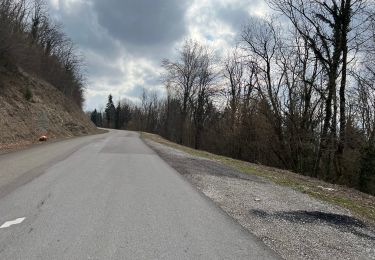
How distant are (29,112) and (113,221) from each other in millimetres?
34251

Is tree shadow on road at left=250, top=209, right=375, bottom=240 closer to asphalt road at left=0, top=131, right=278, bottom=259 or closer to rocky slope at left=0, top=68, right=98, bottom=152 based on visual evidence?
asphalt road at left=0, top=131, right=278, bottom=259

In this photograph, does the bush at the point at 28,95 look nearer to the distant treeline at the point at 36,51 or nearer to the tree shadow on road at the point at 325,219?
the distant treeline at the point at 36,51

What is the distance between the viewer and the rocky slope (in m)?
32.2

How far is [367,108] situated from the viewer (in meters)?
29.6

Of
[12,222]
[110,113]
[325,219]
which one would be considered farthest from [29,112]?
[110,113]

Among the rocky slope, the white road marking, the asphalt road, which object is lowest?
the white road marking

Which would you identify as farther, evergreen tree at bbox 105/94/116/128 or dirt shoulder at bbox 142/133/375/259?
evergreen tree at bbox 105/94/116/128

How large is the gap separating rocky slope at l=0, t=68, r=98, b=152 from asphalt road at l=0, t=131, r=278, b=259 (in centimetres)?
1604

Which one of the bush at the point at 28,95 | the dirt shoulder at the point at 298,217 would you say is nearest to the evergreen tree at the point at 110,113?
the bush at the point at 28,95

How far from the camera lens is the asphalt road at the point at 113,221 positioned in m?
5.62

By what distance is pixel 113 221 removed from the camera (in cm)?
720

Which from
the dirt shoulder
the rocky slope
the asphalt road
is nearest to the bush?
the rocky slope

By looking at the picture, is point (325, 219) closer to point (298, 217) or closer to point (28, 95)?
point (298, 217)

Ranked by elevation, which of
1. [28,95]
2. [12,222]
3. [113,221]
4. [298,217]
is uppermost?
[28,95]
